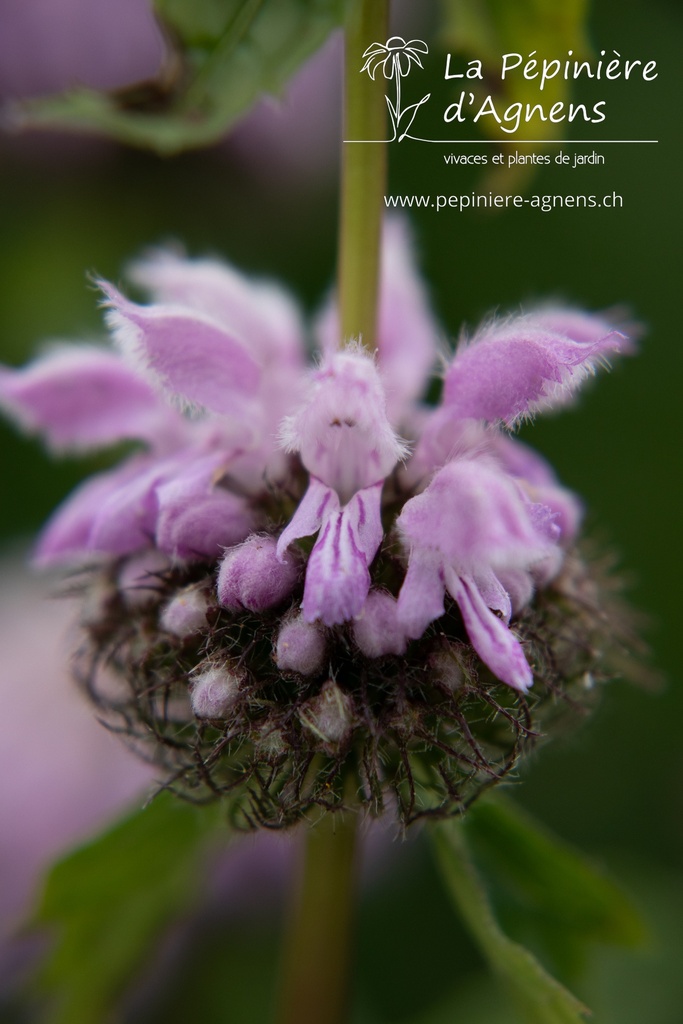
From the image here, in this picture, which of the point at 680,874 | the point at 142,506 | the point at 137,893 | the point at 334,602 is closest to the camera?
the point at 334,602

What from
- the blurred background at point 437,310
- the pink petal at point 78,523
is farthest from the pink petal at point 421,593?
the blurred background at point 437,310

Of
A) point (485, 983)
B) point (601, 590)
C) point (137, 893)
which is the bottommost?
point (485, 983)

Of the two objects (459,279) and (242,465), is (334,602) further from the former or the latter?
(459,279)

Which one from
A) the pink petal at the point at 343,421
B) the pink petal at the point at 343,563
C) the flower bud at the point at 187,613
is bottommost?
the flower bud at the point at 187,613

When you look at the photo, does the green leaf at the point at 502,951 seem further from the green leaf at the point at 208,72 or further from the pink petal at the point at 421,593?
the green leaf at the point at 208,72

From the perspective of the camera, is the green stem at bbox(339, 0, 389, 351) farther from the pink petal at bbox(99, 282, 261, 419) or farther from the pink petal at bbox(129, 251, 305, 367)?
the pink petal at bbox(129, 251, 305, 367)

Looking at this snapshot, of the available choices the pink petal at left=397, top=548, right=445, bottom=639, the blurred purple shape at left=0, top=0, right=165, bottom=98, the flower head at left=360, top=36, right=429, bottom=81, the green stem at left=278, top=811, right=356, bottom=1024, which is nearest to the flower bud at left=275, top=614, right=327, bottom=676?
the pink petal at left=397, top=548, right=445, bottom=639

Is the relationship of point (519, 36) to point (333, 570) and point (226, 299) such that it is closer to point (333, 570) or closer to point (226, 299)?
point (226, 299)

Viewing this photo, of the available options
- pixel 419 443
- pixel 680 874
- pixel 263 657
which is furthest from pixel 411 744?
pixel 680 874
